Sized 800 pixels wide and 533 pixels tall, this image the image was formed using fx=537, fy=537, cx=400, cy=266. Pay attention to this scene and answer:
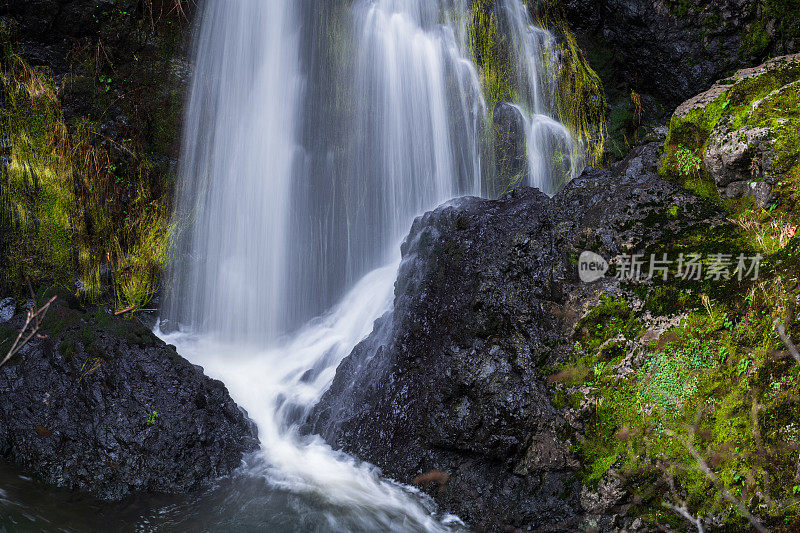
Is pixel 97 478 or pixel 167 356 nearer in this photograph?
pixel 97 478

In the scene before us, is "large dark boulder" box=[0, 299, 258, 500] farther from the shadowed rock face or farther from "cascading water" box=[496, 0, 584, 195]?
"cascading water" box=[496, 0, 584, 195]

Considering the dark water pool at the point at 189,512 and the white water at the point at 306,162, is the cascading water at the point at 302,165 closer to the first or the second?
the white water at the point at 306,162

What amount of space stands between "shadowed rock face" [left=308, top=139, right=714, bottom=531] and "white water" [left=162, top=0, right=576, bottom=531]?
1794 mm

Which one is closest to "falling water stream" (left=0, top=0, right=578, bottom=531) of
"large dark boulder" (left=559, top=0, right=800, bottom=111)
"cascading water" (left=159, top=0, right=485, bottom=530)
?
"cascading water" (left=159, top=0, right=485, bottom=530)

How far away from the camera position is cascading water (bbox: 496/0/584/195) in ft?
31.3

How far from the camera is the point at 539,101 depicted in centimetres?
1016

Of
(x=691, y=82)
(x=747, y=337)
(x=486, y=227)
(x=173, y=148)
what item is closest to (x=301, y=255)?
(x=173, y=148)

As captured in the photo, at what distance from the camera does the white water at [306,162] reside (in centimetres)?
833

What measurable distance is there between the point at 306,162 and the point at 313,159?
13 cm

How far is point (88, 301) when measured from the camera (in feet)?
23.2

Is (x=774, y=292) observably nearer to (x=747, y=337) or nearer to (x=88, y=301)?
(x=747, y=337)

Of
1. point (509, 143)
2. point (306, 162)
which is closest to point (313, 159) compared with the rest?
point (306, 162)

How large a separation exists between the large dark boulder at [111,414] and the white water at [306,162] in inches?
71.3

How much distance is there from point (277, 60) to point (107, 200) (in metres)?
3.73
